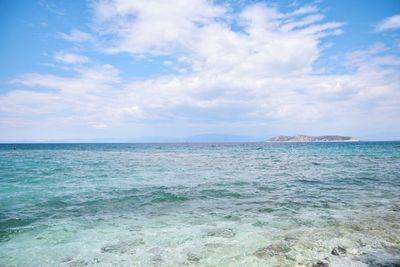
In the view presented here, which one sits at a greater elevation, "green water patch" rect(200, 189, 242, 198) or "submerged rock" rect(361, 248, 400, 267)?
"submerged rock" rect(361, 248, 400, 267)

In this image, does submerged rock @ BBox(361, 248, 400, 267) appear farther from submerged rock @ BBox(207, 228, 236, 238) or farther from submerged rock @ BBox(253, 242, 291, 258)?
submerged rock @ BBox(207, 228, 236, 238)

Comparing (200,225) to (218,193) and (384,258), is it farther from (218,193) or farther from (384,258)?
(218,193)

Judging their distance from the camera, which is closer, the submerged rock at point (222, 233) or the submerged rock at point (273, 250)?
the submerged rock at point (273, 250)

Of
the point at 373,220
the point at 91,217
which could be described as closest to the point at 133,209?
the point at 91,217

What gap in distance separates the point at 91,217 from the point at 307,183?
15.3 meters

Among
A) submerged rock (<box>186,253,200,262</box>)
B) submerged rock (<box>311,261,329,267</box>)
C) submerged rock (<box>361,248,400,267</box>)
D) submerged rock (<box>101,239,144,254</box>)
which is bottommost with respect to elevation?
submerged rock (<box>101,239,144,254</box>)

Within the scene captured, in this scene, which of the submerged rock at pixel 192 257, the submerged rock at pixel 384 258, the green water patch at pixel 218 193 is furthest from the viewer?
the green water patch at pixel 218 193

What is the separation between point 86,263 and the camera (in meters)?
7.20

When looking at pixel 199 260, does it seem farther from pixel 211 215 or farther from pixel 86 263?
pixel 211 215

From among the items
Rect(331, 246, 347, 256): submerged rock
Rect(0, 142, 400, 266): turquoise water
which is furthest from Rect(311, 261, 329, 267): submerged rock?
Rect(331, 246, 347, 256): submerged rock

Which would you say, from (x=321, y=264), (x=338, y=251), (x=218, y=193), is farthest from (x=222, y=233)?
(x=218, y=193)

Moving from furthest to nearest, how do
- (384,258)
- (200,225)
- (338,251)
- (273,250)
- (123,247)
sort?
(200,225), (123,247), (273,250), (338,251), (384,258)

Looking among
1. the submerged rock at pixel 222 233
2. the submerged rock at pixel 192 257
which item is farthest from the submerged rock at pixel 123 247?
the submerged rock at pixel 222 233

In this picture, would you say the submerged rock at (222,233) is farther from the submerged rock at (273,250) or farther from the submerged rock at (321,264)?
the submerged rock at (321,264)
